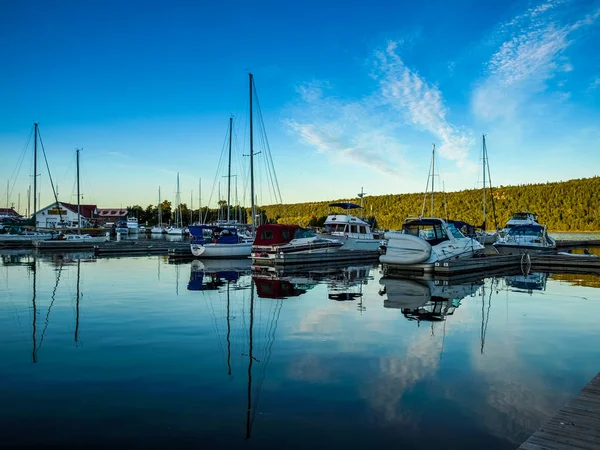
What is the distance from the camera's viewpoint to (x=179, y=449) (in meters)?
5.17

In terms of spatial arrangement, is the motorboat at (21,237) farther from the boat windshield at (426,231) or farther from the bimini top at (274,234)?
the boat windshield at (426,231)

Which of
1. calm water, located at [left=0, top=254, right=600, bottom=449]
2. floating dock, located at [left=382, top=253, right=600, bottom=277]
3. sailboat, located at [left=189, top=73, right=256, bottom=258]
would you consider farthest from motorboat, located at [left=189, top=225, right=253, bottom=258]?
calm water, located at [left=0, top=254, right=600, bottom=449]

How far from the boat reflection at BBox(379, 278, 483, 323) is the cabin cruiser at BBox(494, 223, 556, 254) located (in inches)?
630

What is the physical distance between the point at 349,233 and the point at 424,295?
19.4 metres

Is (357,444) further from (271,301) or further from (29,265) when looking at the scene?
(29,265)

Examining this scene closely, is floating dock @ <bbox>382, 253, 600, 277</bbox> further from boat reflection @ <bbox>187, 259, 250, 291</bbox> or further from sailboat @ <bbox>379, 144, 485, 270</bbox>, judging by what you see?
boat reflection @ <bbox>187, 259, 250, 291</bbox>

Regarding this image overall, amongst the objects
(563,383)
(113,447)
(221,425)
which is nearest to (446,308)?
(563,383)

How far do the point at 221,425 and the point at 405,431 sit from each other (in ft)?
7.69

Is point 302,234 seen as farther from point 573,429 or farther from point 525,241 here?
point 573,429

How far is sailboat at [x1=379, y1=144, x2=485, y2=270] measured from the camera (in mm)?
22766

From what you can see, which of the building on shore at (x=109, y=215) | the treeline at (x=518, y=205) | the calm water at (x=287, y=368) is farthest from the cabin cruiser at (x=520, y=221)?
the building on shore at (x=109, y=215)

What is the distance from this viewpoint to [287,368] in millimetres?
8188

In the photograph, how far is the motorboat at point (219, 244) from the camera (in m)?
33.0

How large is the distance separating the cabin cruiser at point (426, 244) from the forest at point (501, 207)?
5873cm
